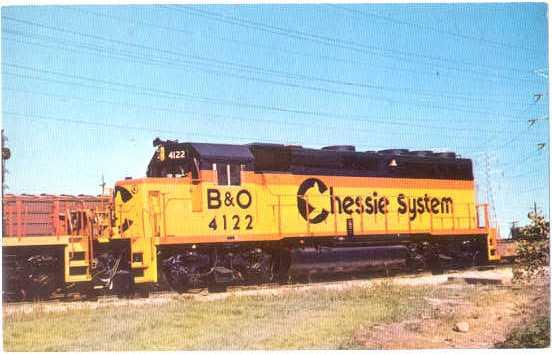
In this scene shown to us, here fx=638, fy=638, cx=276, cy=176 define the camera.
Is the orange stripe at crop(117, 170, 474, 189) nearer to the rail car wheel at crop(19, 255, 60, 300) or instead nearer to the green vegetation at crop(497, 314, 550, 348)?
the rail car wheel at crop(19, 255, 60, 300)

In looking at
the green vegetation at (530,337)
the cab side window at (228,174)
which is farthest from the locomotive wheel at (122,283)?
the green vegetation at (530,337)

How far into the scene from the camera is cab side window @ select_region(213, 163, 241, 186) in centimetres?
1124

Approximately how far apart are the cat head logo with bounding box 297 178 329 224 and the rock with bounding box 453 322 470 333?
176 inches

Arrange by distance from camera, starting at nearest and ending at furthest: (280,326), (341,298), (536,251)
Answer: (280,326), (536,251), (341,298)

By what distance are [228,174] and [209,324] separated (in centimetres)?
350

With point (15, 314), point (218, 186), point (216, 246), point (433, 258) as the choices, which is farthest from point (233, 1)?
point (433, 258)

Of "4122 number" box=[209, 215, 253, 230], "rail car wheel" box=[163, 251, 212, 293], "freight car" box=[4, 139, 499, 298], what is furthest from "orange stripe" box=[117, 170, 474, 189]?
"rail car wheel" box=[163, 251, 212, 293]

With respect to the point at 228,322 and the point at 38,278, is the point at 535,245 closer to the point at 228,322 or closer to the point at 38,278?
the point at 228,322

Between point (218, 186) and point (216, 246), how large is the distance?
105 cm

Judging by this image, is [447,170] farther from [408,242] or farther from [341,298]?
[341,298]

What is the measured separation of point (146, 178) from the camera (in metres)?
10.9

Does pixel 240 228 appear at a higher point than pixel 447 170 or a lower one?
lower

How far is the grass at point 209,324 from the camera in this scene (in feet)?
25.8

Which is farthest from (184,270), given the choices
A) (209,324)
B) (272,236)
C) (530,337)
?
(530,337)
